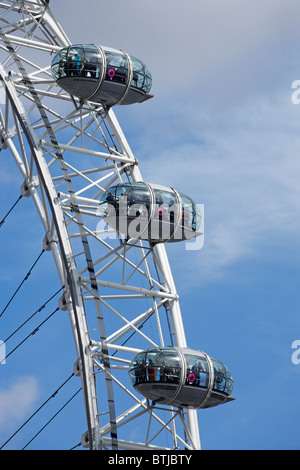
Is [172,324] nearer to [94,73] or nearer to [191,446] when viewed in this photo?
[191,446]

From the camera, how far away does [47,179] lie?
161 ft

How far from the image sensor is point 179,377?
4466 centimetres

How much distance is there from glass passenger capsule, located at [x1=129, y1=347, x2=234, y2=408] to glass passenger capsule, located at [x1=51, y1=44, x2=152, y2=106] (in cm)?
1084

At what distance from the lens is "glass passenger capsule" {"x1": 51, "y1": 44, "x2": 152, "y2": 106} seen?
48.8 metres

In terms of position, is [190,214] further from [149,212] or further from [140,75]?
[140,75]

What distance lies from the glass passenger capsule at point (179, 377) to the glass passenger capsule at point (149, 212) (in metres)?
4.64

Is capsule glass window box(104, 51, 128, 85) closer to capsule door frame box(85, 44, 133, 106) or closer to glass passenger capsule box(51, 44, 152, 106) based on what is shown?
glass passenger capsule box(51, 44, 152, 106)

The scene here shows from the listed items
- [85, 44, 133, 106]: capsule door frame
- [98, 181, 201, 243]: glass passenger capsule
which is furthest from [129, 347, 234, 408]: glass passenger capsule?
[85, 44, 133, 106]: capsule door frame

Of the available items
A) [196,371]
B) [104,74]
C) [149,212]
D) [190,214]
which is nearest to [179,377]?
[196,371]

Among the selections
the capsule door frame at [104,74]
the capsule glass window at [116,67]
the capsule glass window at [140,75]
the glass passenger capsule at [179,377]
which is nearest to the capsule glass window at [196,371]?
the glass passenger capsule at [179,377]

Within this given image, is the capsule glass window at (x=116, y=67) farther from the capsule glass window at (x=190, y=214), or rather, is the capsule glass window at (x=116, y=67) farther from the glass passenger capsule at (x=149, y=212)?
the capsule glass window at (x=190, y=214)

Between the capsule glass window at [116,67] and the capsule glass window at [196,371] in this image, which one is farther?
the capsule glass window at [116,67]

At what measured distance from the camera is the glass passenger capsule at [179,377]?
1758 inches
